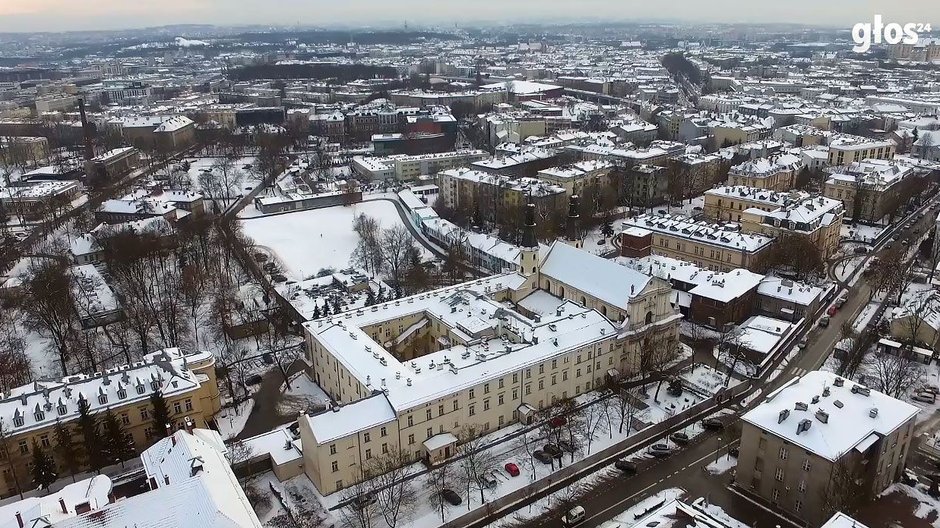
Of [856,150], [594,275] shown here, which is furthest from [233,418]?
[856,150]

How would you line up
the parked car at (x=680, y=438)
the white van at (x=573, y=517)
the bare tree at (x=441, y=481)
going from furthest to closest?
the parked car at (x=680, y=438) → the bare tree at (x=441, y=481) → the white van at (x=573, y=517)

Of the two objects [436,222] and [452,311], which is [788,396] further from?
[436,222]

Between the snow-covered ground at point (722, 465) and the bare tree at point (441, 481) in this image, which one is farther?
the snow-covered ground at point (722, 465)

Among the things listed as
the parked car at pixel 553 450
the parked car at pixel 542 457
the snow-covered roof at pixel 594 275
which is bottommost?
the parked car at pixel 542 457

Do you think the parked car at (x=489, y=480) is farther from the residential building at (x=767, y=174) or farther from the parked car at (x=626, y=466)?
the residential building at (x=767, y=174)

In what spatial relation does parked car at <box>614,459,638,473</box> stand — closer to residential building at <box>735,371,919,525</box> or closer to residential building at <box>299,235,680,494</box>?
residential building at <box>735,371,919,525</box>

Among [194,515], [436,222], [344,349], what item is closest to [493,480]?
[344,349]

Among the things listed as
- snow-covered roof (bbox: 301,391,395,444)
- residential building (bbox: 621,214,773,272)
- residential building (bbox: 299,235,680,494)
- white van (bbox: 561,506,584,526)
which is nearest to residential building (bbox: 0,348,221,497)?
residential building (bbox: 299,235,680,494)

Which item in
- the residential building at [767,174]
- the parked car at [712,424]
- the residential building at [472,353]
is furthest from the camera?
the residential building at [767,174]

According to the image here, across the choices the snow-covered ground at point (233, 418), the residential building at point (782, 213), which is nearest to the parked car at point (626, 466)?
the snow-covered ground at point (233, 418)
